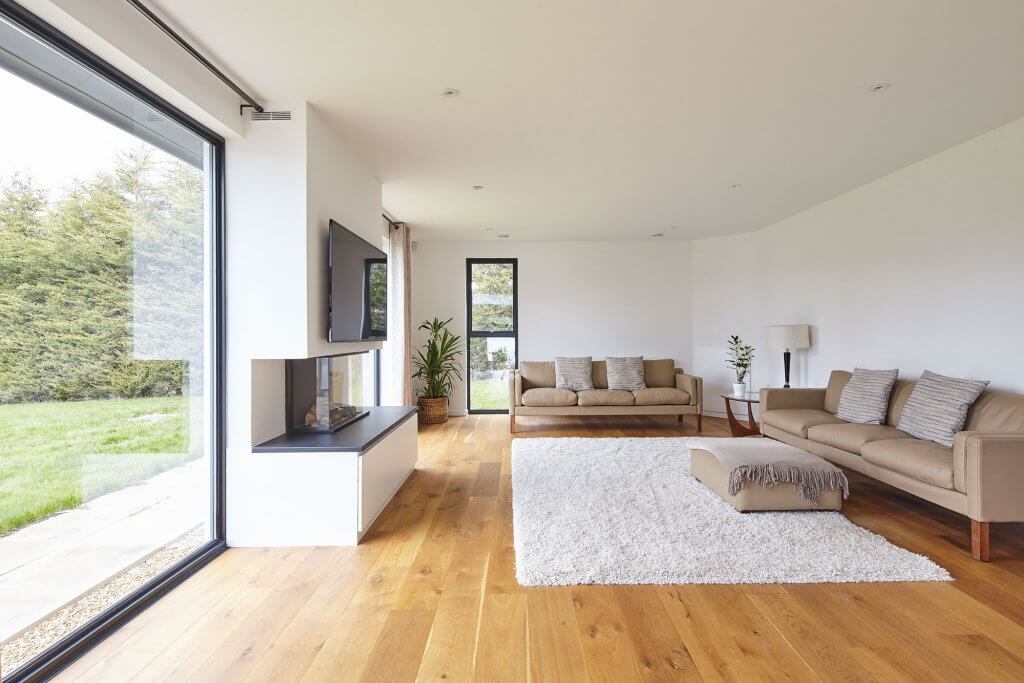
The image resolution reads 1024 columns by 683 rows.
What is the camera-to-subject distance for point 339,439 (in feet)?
10.1

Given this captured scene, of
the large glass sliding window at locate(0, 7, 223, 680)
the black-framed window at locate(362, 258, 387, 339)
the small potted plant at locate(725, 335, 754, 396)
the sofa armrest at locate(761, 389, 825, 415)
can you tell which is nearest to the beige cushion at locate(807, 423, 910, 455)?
the sofa armrest at locate(761, 389, 825, 415)

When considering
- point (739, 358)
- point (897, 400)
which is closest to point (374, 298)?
point (897, 400)

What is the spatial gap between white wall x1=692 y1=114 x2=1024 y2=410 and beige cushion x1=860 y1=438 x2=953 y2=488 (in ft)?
3.13

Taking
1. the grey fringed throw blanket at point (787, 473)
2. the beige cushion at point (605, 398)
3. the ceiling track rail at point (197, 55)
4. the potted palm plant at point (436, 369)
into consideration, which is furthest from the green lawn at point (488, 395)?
the ceiling track rail at point (197, 55)

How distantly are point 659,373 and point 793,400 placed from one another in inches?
82.4

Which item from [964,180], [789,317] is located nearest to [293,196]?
[964,180]

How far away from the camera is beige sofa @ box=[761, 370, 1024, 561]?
2.61 meters

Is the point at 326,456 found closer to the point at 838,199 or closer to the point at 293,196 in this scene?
the point at 293,196

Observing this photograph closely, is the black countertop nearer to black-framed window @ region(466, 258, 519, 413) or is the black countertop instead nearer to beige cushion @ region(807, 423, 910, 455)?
beige cushion @ region(807, 423, 910, 455)

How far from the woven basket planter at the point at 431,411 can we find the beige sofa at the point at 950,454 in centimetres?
409

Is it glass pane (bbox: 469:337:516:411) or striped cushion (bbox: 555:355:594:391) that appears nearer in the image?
striped cushion (bbox: 555:355:594:391)

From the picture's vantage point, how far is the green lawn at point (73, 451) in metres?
1.67

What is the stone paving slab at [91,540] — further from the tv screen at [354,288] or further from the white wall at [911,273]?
the white wall at [911,273]

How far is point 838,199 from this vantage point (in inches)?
204
